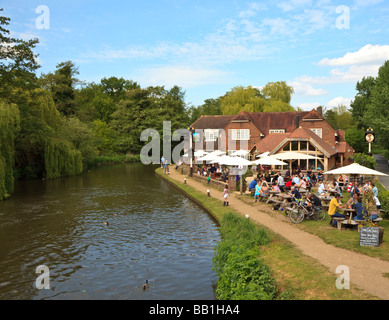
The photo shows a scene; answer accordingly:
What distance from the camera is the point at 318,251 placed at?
12.0 metres

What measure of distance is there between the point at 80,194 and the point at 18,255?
54.7ft

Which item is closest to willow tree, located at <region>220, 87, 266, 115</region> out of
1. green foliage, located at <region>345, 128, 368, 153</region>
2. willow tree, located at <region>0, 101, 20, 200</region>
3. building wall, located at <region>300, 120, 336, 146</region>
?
green foliage, located at <region>345, 128, 368, 153</region>

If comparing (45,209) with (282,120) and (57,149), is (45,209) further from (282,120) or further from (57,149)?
(282,120)

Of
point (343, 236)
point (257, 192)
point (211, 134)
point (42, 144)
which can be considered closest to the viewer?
point (343, 236)

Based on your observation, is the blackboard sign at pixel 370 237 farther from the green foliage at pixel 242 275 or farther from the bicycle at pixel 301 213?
the bicycle at pixel 301 213

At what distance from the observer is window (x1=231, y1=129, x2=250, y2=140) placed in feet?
176

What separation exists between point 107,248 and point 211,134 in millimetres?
44339

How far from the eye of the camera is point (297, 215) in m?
16.7

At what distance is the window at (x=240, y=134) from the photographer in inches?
2117

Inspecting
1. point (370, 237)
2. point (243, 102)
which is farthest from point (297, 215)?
point (243, 102)

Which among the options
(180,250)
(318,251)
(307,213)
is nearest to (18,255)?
(180,250)

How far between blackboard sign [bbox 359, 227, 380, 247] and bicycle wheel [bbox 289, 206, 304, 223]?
14.1 ft

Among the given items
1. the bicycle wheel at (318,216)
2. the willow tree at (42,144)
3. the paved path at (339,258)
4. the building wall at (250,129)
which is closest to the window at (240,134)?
the building wall at (250,129)

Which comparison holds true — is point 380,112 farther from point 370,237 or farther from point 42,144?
point 42,144
